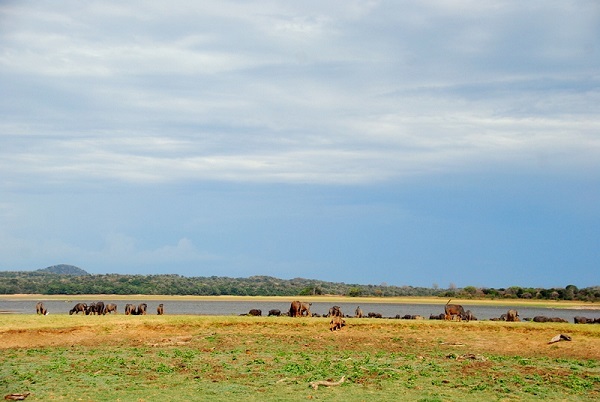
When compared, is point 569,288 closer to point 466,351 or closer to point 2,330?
point 466,351

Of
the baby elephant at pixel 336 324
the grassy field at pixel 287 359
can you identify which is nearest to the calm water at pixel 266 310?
the grassy field at pixel 287 359

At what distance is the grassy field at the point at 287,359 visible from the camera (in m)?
18.6

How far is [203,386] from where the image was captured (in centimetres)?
1922

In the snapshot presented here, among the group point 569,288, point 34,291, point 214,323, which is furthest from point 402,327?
point 34,291

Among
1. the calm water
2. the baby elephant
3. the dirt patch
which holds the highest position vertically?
the baby elephant

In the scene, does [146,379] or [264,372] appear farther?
[264,372]

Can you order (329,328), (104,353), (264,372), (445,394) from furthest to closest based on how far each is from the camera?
(329,328) < (104,353) < (264,372) < (445,394)

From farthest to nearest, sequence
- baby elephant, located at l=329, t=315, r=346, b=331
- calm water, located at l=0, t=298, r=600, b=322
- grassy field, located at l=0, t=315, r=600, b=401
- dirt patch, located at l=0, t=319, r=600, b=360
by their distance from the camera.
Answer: calm water, located at l=0, t=298, r=600, b=322 → baby elephant, located at l=329, t=315, r=346, b=331 → dirt patch, located at l=0, t=319, r=600, b=360 → grassy field, located at l=0, t=315, r=600, b=401

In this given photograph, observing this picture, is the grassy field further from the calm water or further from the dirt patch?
the calm water

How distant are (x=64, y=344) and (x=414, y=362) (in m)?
14.5

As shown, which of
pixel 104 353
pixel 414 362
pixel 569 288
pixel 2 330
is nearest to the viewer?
pixel 414 362

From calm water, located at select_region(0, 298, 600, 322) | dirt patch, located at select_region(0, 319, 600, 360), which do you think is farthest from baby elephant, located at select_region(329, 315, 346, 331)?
calm water, located at select_region(0, 298, 600, 322)

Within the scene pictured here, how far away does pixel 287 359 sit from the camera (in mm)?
23953

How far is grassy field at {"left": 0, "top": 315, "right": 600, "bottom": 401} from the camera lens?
61.0 ft
